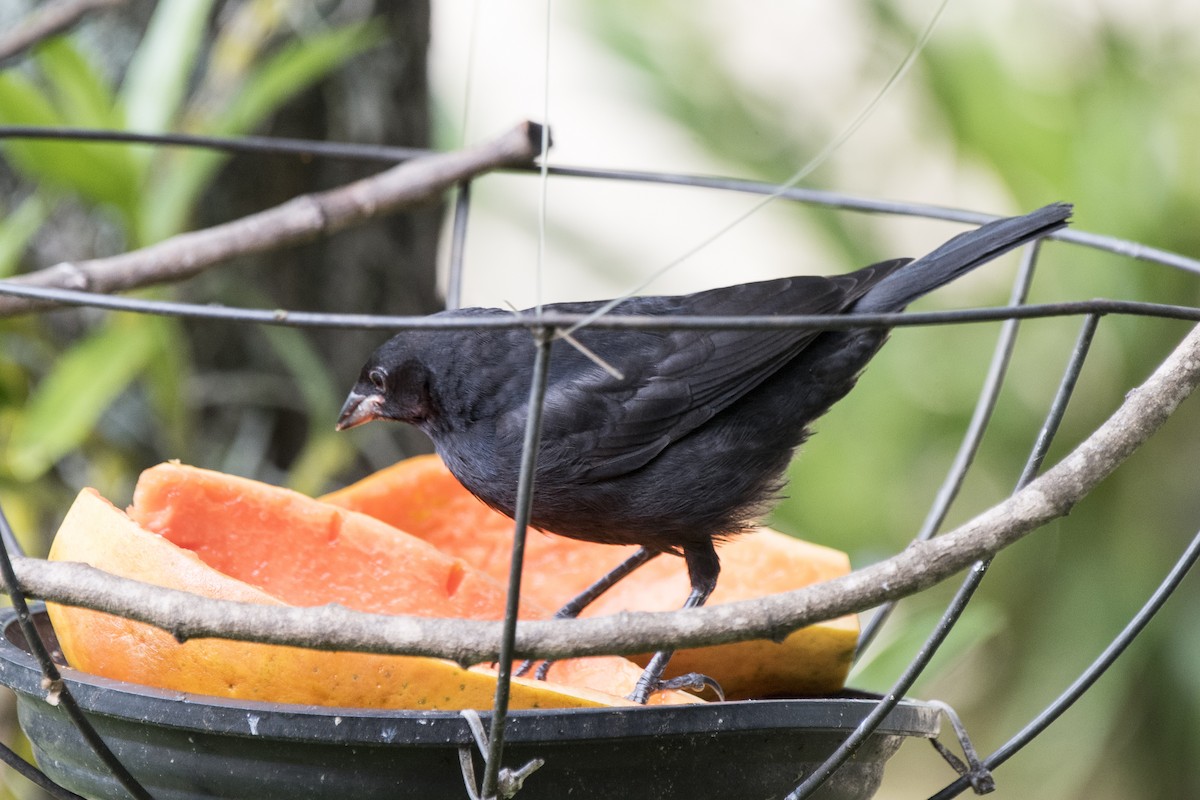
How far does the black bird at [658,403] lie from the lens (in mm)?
1743

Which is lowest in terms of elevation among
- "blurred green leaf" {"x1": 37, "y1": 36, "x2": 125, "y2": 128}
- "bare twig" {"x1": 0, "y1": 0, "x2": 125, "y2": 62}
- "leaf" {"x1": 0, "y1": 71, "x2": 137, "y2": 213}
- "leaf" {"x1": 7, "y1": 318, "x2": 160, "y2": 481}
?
"leaf" {"x1": 7, "y1": 318, "x2": 160, "y2": 481}

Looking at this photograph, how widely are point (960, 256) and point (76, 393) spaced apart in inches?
75.1

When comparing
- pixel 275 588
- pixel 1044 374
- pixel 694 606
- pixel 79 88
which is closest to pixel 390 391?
pixel 275 588

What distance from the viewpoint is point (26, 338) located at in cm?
315

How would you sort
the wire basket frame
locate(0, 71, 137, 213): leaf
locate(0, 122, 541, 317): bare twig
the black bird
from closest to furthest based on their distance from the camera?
the wire basket frame < the black bird < locate(0, 122, 541, 317): bare twig < locate(0, 71, 137, 213): leaf

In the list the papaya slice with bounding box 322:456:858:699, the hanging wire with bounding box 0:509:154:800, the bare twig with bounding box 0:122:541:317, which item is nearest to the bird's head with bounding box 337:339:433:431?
the papaya slice with bounding box 322:456:858:699

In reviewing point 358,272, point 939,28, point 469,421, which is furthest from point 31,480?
point 939,28

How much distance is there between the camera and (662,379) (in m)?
1.81

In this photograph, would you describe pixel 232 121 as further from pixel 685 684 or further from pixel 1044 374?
pixel 1044 374

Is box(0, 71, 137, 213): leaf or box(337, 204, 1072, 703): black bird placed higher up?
box(0, 71, 137, 213): leaf

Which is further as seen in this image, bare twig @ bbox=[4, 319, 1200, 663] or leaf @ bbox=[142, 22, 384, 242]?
leaf @ bbox=[142, 22, 384, 242]

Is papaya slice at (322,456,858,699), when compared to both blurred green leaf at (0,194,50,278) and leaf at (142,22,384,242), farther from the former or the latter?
blurred green leaf at (0,194,50,278)

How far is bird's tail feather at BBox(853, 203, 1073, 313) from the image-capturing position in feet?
5.34

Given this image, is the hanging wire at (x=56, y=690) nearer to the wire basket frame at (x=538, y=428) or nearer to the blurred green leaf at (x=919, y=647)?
the wire basket frame at (x=538, y=428)
